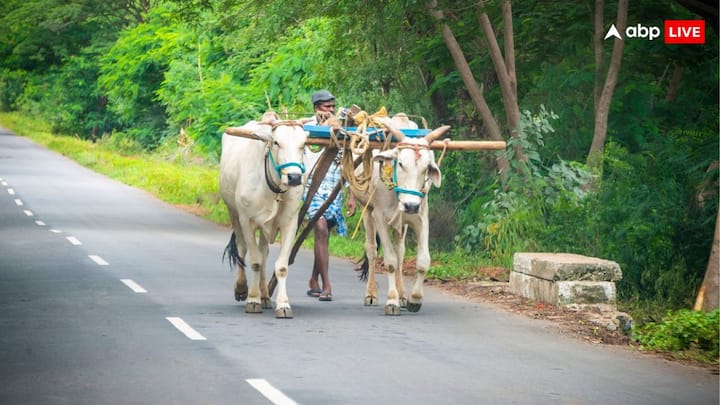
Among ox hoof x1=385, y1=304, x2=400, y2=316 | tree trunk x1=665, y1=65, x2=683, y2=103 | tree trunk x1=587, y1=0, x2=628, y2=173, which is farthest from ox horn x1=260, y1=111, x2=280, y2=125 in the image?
tree trunk x1=665, y1=65, x2=683, y2=103

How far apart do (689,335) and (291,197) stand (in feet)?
13.6

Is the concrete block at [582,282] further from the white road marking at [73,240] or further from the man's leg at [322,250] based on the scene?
the white road marking at [73,240]

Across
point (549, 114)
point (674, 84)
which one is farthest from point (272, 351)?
point (674, 84)

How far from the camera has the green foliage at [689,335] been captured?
10633 millimetres

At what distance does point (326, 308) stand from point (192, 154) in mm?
33033

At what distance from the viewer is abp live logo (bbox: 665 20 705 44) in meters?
17.6

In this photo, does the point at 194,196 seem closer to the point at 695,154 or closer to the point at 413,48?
the point at 413,48

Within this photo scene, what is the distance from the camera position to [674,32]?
57.6ft

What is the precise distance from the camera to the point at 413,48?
67.7 feet

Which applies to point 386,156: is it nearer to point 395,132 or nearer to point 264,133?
point 395,132

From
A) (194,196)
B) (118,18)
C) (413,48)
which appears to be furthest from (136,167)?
(413,48)

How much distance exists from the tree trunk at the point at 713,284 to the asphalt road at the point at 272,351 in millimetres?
1597

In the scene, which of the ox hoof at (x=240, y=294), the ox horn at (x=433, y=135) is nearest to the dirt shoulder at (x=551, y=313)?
the ox horn at (x=433, y=135)

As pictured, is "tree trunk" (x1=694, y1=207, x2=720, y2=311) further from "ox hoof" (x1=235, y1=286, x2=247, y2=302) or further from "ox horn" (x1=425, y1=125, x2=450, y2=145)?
"ox hoof" (x1=235, y1=286, x2=247, y2=302)
